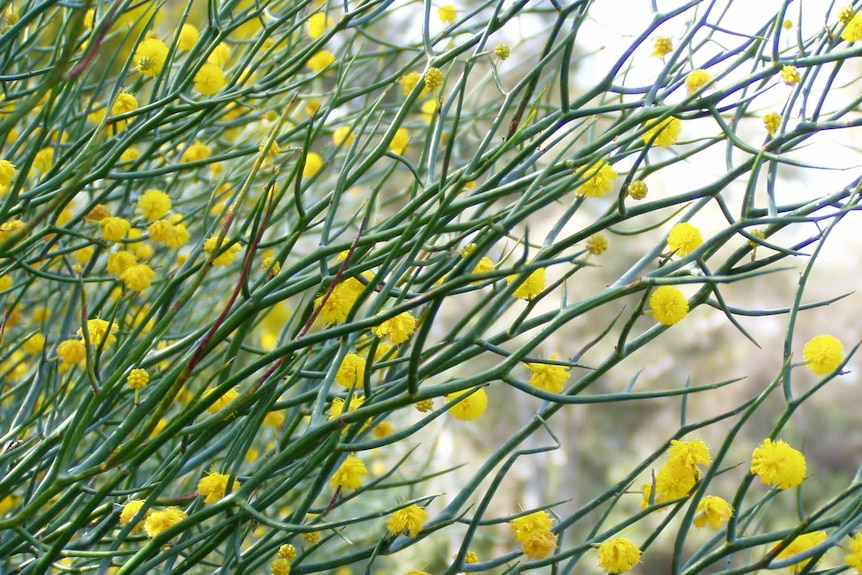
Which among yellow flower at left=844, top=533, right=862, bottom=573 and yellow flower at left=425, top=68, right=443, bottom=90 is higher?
yellow flower at left=425, top=68, right=443, bottom=90

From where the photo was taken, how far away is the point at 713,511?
95 cm

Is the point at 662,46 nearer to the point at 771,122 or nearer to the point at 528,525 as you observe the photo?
the point at 771,122

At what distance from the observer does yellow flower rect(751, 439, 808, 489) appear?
0.91 m

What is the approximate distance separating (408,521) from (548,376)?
22 centimetres

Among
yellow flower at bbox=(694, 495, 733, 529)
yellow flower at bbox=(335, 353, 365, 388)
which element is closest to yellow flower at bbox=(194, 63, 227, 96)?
yellow flower at bbox=(335, 353, 365, 388)

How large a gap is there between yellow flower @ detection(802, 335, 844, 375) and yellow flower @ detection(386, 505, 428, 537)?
468 mm

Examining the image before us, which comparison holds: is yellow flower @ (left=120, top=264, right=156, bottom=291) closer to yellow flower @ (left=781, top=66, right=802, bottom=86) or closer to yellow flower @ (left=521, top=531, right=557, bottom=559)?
yellow flower @ (left=521, top=531, right=557, bottom=559)

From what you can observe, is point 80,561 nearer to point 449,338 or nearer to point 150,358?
point 150,358

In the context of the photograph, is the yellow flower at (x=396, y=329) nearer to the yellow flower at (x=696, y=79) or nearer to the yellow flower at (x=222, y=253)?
the yellow flower at (x=222, y=253)

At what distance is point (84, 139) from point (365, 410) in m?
0.53

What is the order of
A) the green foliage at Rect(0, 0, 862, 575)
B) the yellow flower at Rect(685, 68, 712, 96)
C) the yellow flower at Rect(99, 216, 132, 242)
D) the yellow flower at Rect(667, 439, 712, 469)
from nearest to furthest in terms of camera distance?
1. the green foliage at Rect(0, 0, 862, 575)
2. the yellow flower at Rect(667, 439, 712, 469)
3. the yellow flower at Rect(685, 68, 712, 96)
4. the yellow flower at Rect(99, 216, 132, 242)

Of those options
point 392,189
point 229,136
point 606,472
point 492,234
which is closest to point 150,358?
point 492,234

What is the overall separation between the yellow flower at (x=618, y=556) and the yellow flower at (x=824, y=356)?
0.30 meters

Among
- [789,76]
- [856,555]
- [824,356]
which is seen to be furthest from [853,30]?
[856,555]
